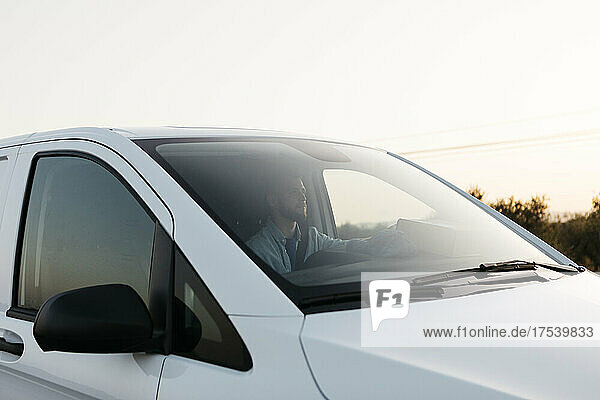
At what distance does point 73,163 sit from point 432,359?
1.60 m

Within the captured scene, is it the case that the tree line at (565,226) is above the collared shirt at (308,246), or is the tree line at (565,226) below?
below

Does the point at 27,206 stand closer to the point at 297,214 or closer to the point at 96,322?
the point at 297,214

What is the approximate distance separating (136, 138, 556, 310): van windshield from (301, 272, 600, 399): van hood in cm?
22

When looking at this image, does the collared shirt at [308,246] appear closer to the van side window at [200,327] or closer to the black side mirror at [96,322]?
the van side window at [200,327]

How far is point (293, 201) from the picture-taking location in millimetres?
3186

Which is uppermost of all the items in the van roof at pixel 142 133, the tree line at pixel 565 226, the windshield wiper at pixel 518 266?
the van roof at pixel 142 133

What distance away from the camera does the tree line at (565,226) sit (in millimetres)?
41938

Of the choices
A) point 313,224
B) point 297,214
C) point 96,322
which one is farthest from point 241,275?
point 313,224

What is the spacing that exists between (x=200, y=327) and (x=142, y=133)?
0.97m

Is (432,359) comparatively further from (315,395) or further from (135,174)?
(135,174)

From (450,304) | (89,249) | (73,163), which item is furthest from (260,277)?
(73,163)

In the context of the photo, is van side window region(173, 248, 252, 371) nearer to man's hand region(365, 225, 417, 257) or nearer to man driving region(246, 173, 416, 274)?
man driving region(246, 173, 416, 274)

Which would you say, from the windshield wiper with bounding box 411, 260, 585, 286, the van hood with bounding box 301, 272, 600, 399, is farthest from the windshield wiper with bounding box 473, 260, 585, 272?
the van hood with bounding box 301, 272, 600, 399

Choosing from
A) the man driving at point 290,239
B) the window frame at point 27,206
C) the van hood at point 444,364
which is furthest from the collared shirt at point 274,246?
the window frame at point 27,206
